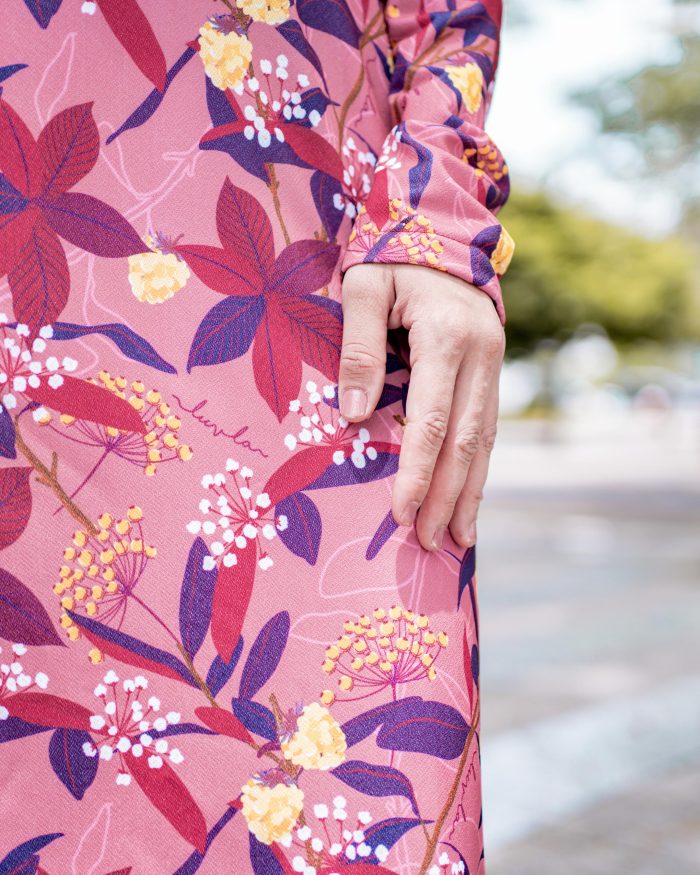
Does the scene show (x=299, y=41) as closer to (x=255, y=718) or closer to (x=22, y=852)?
(x=255, y=718)

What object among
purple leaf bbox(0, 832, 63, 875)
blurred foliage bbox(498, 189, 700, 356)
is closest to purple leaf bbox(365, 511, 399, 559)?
purple leaf bbox(0, 832, 63, 875)

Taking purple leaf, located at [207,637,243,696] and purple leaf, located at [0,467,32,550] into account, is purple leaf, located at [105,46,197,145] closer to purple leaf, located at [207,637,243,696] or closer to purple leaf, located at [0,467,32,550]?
purple leaf, located at [0,467,32,550]

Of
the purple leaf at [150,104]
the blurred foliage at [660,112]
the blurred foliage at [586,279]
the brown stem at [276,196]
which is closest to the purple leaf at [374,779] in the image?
the brown stem at [276,196]

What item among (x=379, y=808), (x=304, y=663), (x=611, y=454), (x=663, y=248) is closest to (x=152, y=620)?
(x=304, y=663)

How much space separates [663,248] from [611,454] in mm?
8908

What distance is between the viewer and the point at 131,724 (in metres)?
0.86

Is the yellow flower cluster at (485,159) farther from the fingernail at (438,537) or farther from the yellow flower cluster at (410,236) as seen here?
the fingernail at (438,537)

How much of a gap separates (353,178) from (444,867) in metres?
0.61

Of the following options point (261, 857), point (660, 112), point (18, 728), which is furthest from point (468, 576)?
point (660, 112)

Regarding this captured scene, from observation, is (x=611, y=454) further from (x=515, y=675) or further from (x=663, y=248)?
(x=515, y=675)

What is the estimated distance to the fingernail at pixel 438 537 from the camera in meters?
0.94

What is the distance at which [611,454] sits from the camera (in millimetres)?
21781

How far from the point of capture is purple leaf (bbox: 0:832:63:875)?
0.84 meters

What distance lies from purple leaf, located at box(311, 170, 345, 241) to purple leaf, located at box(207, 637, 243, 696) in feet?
1.26
